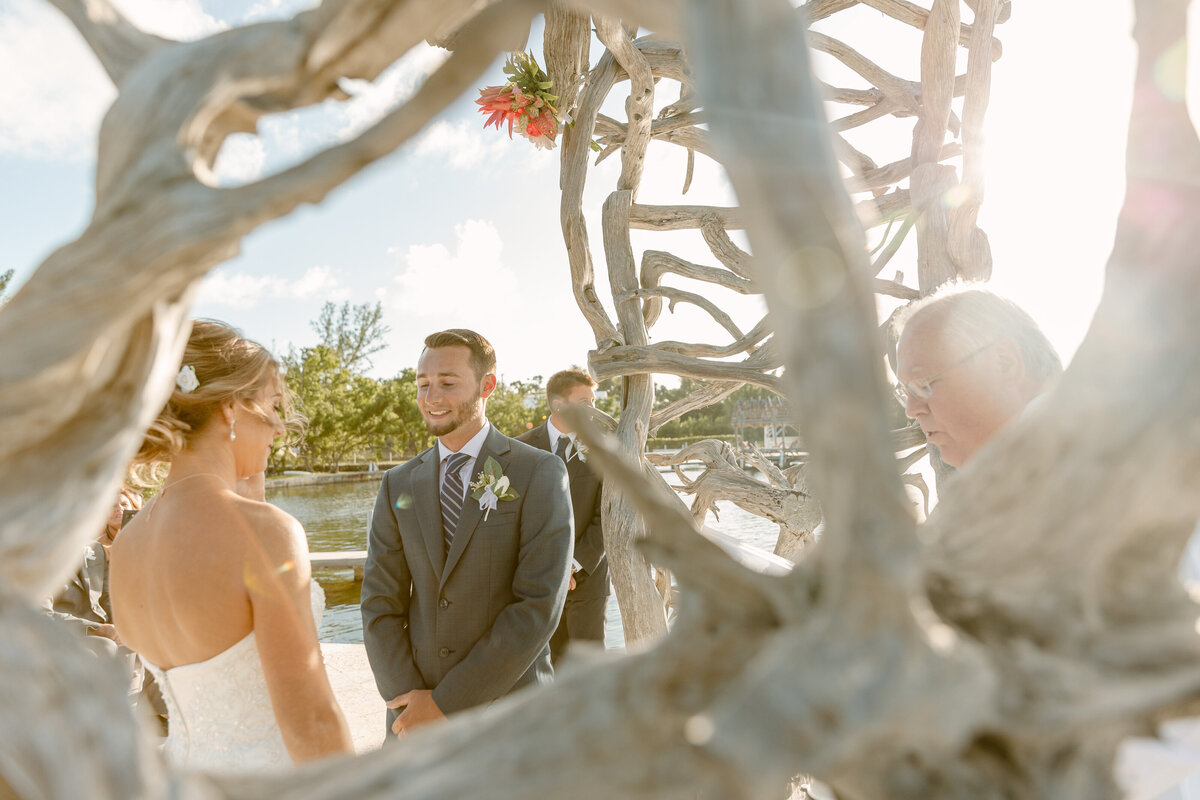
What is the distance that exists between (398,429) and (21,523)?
4164 cm

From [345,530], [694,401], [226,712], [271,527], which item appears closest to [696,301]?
[694,401]

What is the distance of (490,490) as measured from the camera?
10.1 feet

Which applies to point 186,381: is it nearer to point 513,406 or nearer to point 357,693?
point 357,693

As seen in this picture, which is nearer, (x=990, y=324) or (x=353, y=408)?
(x=990, y=324)

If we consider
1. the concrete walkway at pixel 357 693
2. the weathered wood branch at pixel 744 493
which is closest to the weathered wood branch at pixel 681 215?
the weathered wood branch at pixel 744 493

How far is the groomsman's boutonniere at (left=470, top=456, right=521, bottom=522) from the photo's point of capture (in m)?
3.05

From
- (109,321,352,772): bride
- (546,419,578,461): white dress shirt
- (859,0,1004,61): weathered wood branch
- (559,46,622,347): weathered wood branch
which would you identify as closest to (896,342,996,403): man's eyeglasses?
(559,46,622,347): weathered wood branch

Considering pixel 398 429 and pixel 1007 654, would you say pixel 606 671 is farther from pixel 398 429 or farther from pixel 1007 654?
pixel 398 429

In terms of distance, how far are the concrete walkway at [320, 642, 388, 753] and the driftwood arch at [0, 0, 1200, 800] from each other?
13.5 feet

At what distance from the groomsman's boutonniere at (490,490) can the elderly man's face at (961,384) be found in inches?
69.0

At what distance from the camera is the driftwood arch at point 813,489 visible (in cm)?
38

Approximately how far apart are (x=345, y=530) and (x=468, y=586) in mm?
17100

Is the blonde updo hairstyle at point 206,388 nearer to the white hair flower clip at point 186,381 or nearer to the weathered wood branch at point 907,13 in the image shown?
the white hair flower clip at point 186,381

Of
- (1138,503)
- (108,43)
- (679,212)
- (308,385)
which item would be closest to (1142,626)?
(1138,503)
